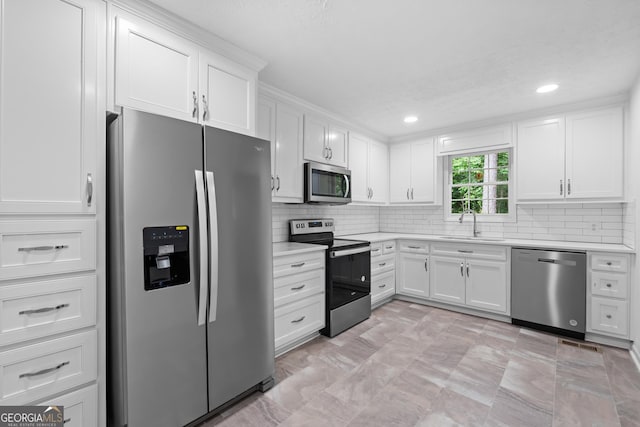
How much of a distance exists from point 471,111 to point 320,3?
247 centimetres

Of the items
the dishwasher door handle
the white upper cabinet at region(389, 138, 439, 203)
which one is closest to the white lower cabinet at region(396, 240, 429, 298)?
the white upper cabinet at region(389, 138, 439, 203)

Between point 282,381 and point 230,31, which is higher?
point 230,31

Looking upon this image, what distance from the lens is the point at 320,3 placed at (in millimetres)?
1698

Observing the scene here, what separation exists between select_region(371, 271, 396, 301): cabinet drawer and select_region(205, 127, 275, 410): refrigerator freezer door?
6.08ft

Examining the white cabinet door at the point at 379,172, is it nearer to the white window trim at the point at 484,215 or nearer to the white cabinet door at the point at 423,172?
the white cabinet door at the point at 423,172

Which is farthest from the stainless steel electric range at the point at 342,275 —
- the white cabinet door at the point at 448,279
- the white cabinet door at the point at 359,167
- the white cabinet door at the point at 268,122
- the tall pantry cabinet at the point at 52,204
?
the tall pantry cabinet at the point at 52,204

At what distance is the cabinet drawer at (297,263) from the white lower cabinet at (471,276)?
5.73 ft

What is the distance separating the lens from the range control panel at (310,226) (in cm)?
330

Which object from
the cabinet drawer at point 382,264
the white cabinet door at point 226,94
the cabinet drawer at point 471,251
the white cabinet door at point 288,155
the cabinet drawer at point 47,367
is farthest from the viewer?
the cabinet drawer at point 382,264

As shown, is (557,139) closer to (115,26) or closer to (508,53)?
(508,53)

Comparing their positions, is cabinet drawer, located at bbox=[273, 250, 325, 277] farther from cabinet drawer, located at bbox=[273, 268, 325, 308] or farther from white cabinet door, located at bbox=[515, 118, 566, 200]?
white cabinet door, located at bbox=[515, 118, 566, 200]

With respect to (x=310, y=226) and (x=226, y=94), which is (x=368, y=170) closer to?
(x=310, y=226)

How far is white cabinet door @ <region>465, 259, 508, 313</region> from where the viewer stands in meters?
3.33

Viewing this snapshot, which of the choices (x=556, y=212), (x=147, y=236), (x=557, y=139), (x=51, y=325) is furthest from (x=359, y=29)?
(x=556, y=212)
